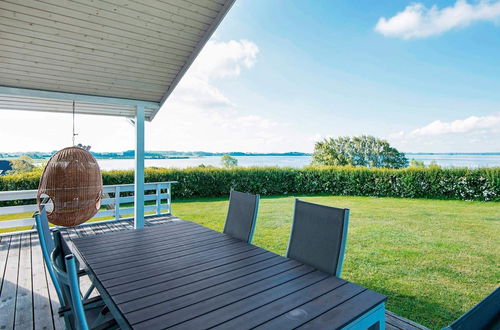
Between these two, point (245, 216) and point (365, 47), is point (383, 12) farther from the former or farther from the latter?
point (245, 216)

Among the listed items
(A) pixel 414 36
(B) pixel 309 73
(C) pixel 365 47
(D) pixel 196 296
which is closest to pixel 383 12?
(A) pixel 414 36

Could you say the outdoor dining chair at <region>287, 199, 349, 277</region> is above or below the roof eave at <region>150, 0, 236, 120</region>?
→ below

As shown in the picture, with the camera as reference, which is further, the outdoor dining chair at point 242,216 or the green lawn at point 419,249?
the green lawn at point 419,249

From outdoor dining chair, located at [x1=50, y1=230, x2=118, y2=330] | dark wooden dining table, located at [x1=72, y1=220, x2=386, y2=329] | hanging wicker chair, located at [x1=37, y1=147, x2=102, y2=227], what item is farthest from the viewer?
hanging wicker chair, located at [x1=37, y1=147, x2=102, y2=227]

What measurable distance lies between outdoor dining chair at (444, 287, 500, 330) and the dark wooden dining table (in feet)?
1.45

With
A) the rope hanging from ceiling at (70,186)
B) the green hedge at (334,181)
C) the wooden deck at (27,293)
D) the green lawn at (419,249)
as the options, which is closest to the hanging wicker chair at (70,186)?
the rope hanging from ceiling at (70,186)

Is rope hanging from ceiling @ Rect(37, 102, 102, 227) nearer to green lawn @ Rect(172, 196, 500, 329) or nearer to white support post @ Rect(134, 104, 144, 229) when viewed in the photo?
white support post @ Rect(134, 104, 144, 229)

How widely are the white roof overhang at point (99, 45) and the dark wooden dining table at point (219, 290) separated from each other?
2.29 metres

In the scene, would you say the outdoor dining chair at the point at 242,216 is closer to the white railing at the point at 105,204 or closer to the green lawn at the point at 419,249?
the green lawn at the point at 419,249

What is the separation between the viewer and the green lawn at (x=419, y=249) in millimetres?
Result: 2643

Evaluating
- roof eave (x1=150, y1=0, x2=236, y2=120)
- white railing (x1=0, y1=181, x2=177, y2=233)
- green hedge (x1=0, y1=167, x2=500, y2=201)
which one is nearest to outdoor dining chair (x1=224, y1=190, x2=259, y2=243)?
roof eave (x1=150, y1=0, x2=236, y2=120)

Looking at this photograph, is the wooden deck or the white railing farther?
the white railing

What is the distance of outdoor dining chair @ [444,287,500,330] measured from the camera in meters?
0.63

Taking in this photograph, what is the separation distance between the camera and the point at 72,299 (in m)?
0.96
